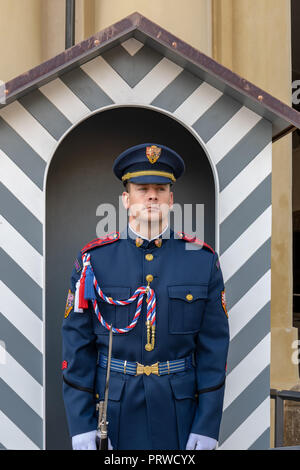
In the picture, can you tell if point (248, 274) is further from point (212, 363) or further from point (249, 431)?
point (249, 431)

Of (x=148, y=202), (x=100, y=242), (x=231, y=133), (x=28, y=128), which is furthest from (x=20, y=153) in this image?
(x=231, y=133)

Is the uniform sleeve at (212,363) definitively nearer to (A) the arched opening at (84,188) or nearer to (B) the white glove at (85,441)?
(B) the white glove at (85,441)

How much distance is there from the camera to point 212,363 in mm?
1740

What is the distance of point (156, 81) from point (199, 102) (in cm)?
19

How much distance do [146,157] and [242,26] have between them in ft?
9.06

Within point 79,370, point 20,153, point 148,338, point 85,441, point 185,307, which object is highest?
point 20,153

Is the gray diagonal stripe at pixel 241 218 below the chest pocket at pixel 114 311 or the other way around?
the other way around

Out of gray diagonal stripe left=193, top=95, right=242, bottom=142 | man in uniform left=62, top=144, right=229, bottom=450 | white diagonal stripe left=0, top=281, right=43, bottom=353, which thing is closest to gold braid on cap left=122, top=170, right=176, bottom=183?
man in uniform left=62, top=144, right=229, bottom=450

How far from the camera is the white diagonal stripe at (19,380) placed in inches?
76.5

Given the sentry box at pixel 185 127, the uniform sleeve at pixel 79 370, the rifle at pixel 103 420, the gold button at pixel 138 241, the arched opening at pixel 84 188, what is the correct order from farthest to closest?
the arched opening at pixel 84 188
the sentry box at pixel 185 127
the gold button at pixel 138 241
the uniform sleeve at pixel 79 370
the rifle at pixel 103 420

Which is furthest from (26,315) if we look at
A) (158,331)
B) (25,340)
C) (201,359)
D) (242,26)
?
(242,26)

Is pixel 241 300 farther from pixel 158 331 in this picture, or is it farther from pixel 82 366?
pixel 82 366

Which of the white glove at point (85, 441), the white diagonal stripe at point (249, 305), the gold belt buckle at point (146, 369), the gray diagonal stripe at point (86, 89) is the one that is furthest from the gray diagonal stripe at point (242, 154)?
the white glove at point (85, 441)

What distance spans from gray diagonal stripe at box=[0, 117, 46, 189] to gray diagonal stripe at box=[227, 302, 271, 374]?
1.00 m
